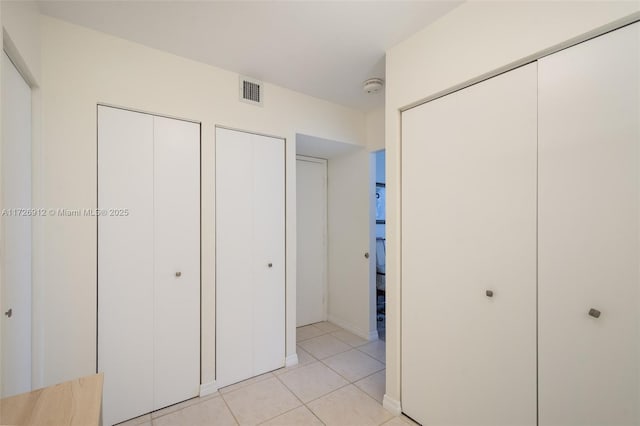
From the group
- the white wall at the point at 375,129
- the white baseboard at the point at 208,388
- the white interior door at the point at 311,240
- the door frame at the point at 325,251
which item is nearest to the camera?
the white baseboard at the point at 208,388

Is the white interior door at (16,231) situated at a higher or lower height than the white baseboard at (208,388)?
higher

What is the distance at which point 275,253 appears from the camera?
96.8 inches

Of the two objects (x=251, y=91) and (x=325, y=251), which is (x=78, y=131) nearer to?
(x=251, y=91)

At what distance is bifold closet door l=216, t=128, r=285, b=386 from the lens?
2.19 m

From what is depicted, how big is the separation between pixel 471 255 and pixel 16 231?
236 centimetres

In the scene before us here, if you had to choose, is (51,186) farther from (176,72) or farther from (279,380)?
(279,380)

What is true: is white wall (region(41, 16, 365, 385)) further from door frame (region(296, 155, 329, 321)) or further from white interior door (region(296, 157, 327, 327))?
door frame (region(296, 155, 329, 321))

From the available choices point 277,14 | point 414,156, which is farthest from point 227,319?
point 277,14

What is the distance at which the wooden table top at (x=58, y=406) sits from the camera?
34.9 inches

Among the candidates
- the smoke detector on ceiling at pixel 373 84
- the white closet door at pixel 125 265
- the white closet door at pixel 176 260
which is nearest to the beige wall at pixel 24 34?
the white closet door at pixel 125 265

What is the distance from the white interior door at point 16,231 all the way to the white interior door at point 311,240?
7.77 feet

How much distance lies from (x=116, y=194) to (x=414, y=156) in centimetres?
197

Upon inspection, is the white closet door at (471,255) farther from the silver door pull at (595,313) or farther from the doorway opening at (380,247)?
the doorway opening at (380,247)

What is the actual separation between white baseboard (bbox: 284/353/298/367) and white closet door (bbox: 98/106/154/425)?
104cm
